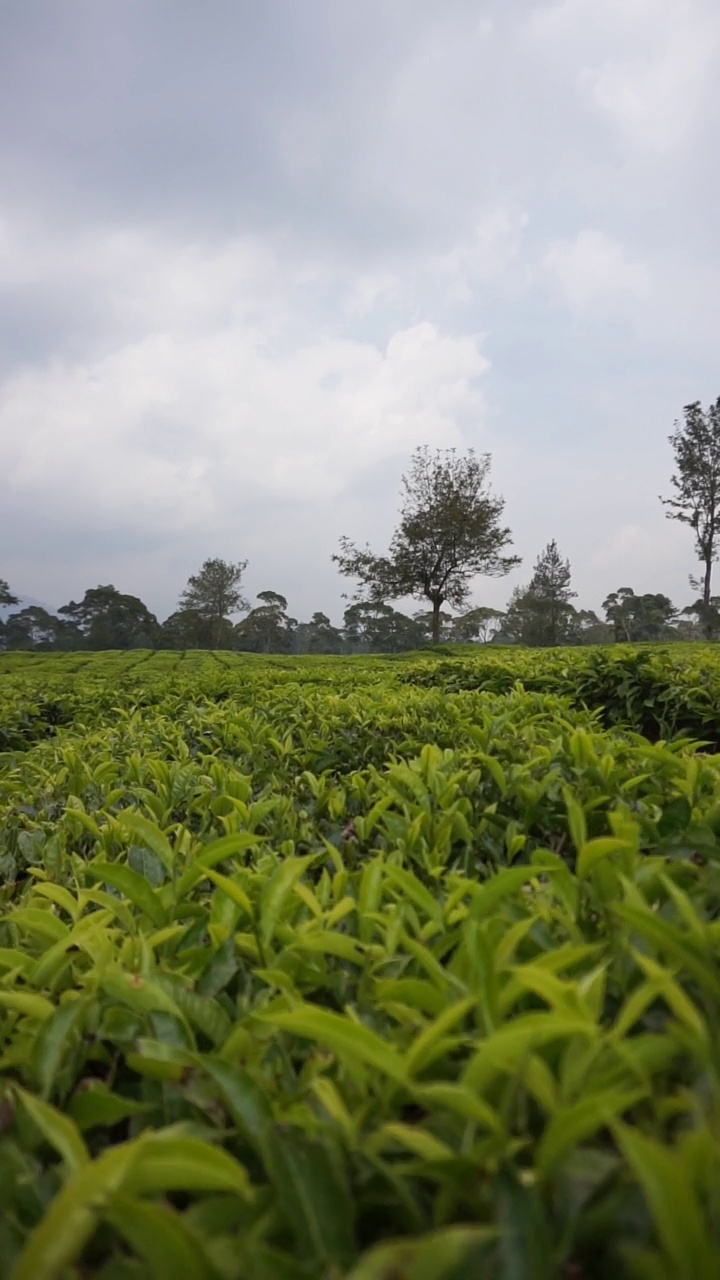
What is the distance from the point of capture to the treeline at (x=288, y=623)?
46719 mm

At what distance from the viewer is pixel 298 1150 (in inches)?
23.8

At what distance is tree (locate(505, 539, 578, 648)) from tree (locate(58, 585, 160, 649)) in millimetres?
26005

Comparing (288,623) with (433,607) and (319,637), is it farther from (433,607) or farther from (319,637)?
(433,607)

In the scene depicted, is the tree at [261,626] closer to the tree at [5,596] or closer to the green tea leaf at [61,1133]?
the tree at [5,596]

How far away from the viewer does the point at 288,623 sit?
56.0 metres

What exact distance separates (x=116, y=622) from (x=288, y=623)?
13.3m

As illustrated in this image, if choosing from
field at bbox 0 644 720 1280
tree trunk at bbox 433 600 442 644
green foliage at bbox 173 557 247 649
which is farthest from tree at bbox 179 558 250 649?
field at bbox 0 644 720 1280

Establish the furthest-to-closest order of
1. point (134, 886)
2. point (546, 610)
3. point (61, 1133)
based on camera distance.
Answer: point (546, 610)
point (134, 886)
point (61, 1133)

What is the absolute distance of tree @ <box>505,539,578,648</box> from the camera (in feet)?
149

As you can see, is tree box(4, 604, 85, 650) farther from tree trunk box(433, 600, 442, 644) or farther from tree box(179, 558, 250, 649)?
tree trunk box(433, 600, 442, 644)

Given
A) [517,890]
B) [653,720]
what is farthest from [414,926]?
[653,720]

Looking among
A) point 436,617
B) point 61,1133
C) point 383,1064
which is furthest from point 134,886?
point 436,617

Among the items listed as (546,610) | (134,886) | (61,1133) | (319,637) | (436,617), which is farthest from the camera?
(319,637)

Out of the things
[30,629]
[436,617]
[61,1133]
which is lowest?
[61,1133]
